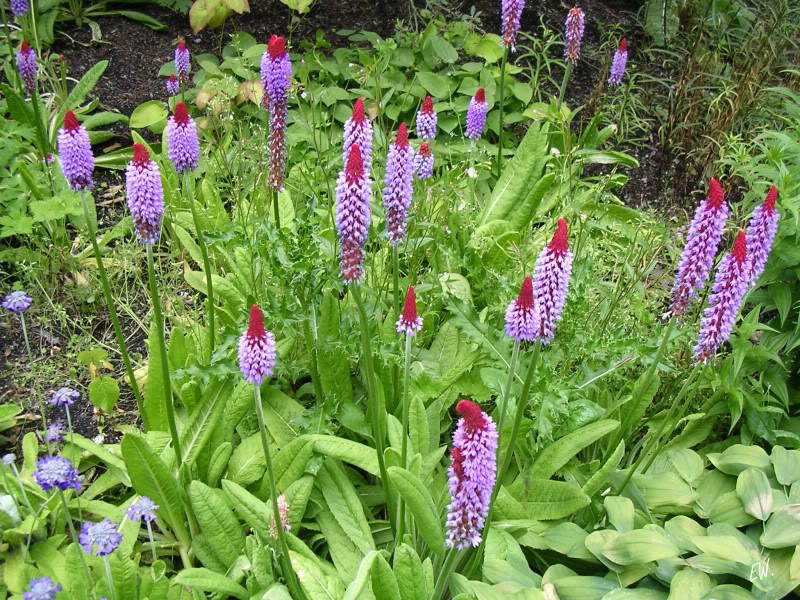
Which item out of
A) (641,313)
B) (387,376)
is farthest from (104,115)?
(641,313)

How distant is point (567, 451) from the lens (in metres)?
2.94

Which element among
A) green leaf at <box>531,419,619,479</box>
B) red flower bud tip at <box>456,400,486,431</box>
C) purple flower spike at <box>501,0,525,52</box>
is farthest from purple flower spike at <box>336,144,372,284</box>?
purple flower spike at <box>501,0,525,52</box>

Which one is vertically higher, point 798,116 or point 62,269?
point 798,116

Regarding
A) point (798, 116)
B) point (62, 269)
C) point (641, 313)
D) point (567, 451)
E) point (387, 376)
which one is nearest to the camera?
point (567, 451)

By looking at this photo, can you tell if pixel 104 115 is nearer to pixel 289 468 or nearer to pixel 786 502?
pixel 289 468

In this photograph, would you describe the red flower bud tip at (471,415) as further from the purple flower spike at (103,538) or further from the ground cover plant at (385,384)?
the purple flower spike at (103,538)

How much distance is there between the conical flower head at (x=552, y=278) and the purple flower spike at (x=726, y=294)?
519mm

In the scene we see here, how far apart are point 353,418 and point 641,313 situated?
132cm

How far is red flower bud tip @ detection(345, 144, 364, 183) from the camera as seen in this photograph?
6.90 ft

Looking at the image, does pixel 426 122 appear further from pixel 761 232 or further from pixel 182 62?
pixel 761 232

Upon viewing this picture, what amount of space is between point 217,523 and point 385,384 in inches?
32.7

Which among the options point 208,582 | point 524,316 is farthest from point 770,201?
point 208,582

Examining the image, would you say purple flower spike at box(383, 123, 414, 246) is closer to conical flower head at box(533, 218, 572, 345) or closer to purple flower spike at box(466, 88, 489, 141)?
conical flower head at box(533, 218, 572, 345)

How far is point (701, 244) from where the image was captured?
2.36 meters
